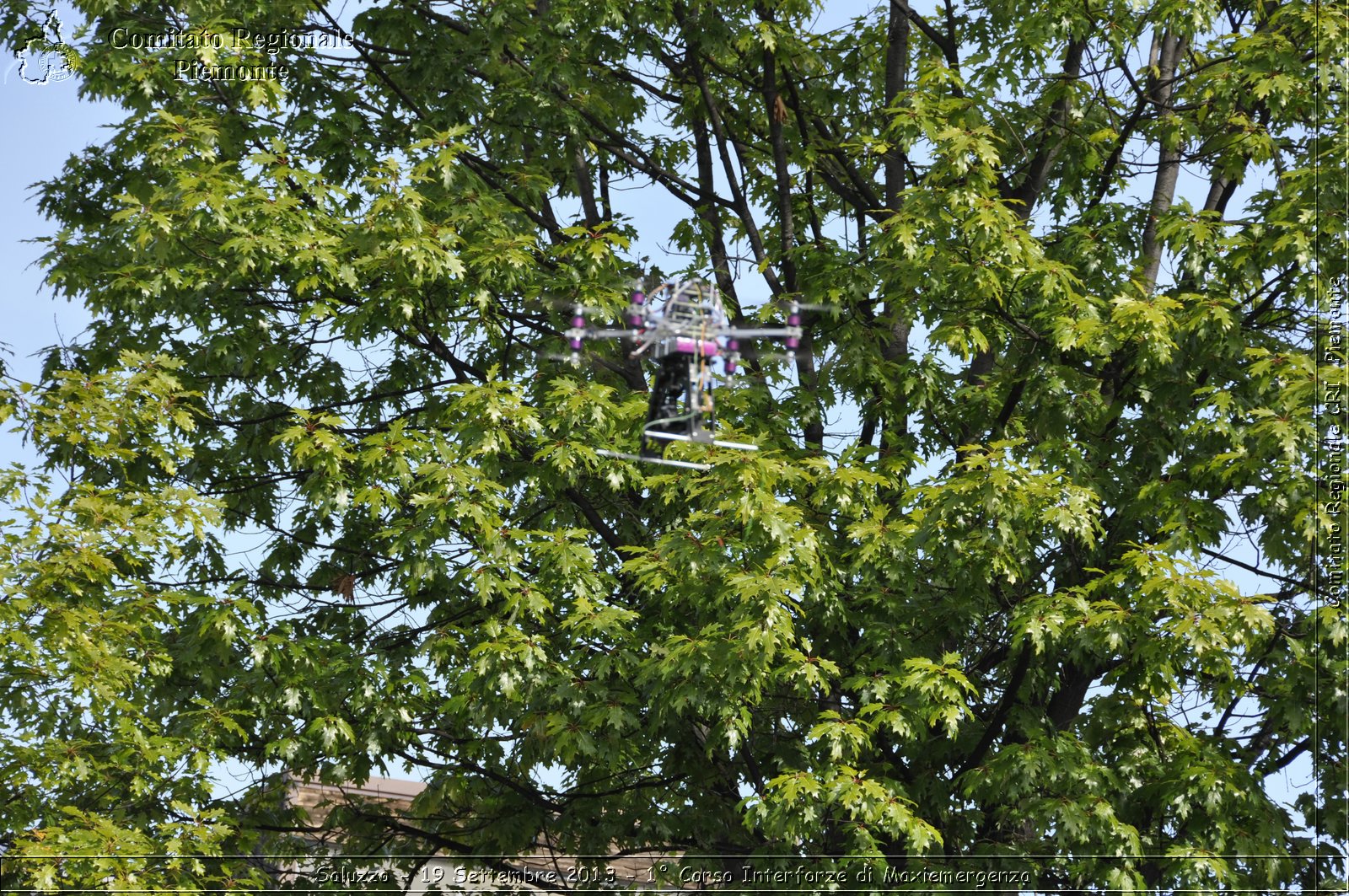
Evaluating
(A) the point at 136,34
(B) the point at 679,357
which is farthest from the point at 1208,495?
(A) the point at 136,34

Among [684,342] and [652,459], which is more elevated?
[684,342]

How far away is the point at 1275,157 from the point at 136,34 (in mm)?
10876

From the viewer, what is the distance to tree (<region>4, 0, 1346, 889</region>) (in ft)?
37.7

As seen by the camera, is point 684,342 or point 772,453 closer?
point 684,342

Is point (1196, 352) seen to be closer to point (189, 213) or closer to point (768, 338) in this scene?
point (768, 338)

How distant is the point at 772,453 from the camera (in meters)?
13.0

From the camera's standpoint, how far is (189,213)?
12.7 metres

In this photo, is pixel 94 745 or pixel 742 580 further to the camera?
pixel 94 745

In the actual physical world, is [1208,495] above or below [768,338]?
below

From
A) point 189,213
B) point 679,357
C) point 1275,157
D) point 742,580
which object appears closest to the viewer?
point 679,357

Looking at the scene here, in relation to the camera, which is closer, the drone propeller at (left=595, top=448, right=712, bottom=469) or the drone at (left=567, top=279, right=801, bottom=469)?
the drone at (left=567, top=279, right=801, bottom=469)

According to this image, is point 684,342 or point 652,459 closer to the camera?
point 684,342

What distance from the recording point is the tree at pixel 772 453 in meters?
11.5

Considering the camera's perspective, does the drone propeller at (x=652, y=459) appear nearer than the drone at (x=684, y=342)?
No
